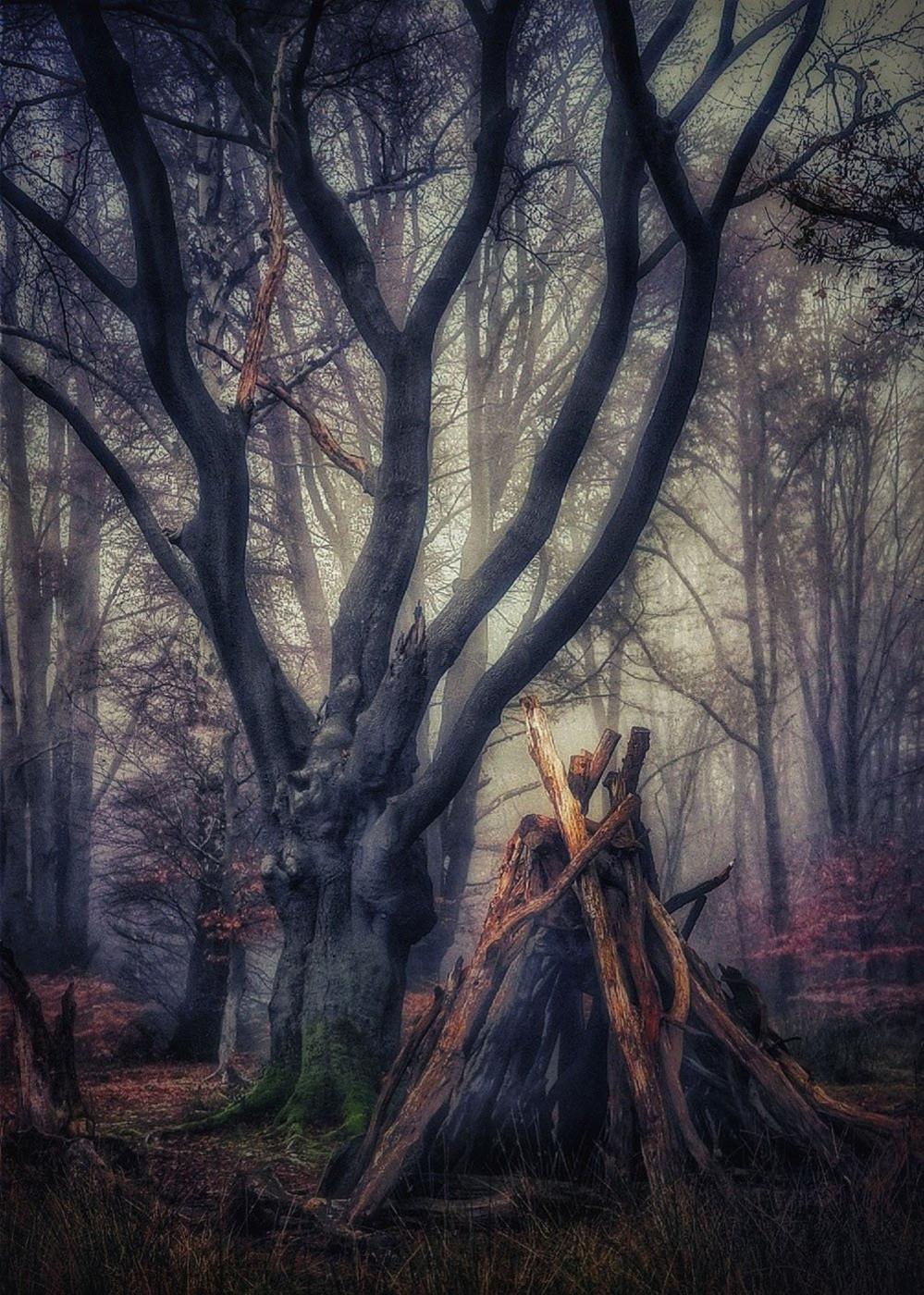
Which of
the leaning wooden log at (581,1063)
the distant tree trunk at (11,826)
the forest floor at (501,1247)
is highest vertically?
the distant tree trunk at (11,826)

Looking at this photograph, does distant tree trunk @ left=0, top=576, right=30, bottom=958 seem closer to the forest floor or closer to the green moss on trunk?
the green moss on trunk

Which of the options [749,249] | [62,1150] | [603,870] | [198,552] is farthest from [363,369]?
[62,1150]

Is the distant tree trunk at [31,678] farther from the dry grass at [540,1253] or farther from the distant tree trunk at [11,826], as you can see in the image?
the dry grass at [540,1253]

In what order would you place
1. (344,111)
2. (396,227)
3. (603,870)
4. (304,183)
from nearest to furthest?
(603,870) < (304,183) < (344,111) < (396,227)

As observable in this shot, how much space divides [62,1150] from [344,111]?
25.4ft

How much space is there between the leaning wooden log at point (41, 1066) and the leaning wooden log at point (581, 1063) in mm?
1365

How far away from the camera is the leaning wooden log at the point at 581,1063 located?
4.16 metres

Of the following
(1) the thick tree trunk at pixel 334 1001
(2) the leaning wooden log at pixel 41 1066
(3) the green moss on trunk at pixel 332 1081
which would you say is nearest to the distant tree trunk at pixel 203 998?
(1) the thick tree trunk at pixel 334 1001

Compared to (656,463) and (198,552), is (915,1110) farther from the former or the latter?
(198,552)

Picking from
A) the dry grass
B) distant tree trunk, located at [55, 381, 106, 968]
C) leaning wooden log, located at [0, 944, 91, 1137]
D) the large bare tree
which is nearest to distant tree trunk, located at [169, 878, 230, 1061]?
distant tree trunk, located at [55, 381, 106, 968]

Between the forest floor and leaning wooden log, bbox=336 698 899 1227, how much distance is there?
0.25m

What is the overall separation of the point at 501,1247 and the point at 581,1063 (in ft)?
5.18

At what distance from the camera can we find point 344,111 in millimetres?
8492

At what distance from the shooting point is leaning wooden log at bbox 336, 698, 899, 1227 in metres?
4.16
